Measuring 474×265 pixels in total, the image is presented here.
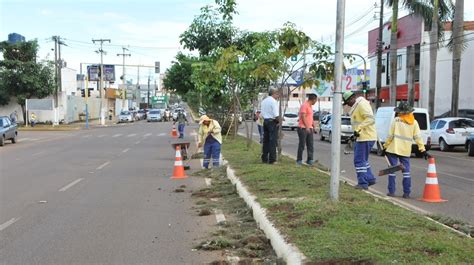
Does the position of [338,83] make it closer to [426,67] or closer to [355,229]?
[355,229]

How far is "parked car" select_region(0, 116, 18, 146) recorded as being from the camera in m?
27.9

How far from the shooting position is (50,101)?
50.3 m

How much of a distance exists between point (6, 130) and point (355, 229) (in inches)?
1034

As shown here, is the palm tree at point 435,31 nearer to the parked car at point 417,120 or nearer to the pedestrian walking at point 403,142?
the parked car at point 417,120

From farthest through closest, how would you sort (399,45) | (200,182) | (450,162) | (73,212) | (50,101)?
(50,101) < (399,45) < (450,162) < (200,182) < (73,212)

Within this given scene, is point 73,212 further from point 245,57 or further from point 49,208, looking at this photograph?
point 245,57

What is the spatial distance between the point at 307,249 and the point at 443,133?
2124 cm

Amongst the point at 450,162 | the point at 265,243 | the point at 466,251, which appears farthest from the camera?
the point at 450,162

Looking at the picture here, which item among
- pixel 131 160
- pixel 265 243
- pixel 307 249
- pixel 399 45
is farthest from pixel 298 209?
pixel 399 45

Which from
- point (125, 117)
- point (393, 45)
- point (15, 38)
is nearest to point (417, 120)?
point (393, 45)

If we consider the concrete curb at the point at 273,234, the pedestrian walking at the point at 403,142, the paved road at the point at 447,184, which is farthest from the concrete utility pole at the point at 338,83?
the pedestrian walking at the point at 403,142

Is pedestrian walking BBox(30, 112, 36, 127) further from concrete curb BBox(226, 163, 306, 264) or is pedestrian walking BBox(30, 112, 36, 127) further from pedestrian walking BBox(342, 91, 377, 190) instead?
pedestrian walking BBox(342, 91, 377, 190)

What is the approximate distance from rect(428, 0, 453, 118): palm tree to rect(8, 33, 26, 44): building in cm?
3875

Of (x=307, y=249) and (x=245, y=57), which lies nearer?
(x=307, y=249)
